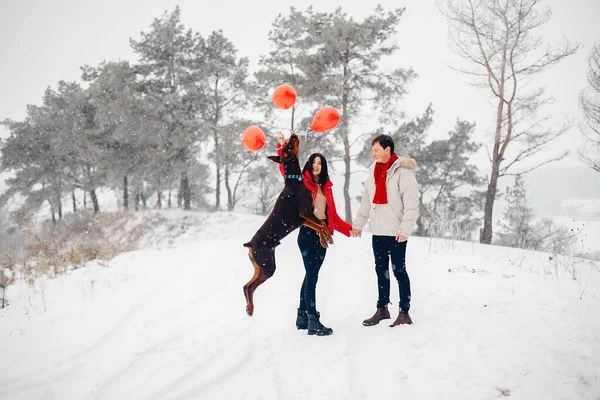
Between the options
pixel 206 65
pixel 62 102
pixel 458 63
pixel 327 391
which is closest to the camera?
pixel 327 391

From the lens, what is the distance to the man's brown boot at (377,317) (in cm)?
372

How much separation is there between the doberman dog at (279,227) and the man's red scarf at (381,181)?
0.70m

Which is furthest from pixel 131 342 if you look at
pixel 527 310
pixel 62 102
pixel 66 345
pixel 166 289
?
pixel 62 102

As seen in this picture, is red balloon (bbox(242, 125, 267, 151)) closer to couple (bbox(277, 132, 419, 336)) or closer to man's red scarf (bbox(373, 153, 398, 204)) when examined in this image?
couple (bbox(277, 132, 419, 336))

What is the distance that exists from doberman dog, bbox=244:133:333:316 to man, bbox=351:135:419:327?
0.67m

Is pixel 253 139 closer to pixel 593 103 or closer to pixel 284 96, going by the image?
pixel 284 96

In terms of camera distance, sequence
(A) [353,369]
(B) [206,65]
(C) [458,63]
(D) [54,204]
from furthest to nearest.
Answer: (D) [54,204] < (B) [206,65] < (C) [458,63] < (A) [353,369]

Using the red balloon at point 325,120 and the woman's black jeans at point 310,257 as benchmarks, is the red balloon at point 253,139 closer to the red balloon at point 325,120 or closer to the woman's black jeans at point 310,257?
the red balloon at point 325,120

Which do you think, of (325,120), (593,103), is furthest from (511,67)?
(325,120)

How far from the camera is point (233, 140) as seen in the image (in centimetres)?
1528

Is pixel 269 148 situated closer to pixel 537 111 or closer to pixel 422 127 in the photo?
pixel 422 127

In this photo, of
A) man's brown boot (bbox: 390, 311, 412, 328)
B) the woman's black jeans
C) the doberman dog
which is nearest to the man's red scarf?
the doberman dog

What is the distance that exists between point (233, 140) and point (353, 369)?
13.6 m

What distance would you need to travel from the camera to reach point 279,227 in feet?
11.3
